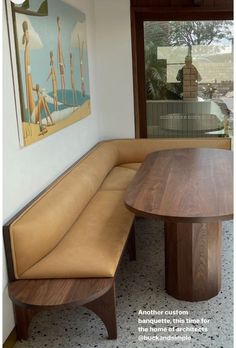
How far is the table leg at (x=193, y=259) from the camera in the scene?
2336 millimetres

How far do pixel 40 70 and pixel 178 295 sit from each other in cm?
171

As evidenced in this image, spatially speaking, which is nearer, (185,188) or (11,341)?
(11,341)

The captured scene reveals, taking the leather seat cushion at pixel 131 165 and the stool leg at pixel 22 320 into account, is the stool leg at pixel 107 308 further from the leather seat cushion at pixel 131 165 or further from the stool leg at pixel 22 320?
the leather seat cushion at pixel 131 165

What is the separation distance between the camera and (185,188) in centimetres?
244

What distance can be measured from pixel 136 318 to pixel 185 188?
2.78 ft

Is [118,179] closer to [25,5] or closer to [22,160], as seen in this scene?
[22,160]

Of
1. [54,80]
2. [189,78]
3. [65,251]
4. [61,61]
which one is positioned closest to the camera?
[65,251]

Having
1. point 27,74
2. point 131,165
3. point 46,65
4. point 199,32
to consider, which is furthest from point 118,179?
point 199,32

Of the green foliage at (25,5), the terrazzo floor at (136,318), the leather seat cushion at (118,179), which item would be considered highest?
the green foliage at (25,5)

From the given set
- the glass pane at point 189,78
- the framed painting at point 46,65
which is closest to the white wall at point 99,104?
the framed painting at point 46,65

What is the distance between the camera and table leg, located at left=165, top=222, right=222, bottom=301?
234 cm

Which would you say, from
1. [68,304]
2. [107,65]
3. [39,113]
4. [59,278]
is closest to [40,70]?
[39,113]

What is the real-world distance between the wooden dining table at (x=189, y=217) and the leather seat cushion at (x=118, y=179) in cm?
63

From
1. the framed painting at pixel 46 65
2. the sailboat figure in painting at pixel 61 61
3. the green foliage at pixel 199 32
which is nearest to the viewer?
the framed painting at pixel 46 65
